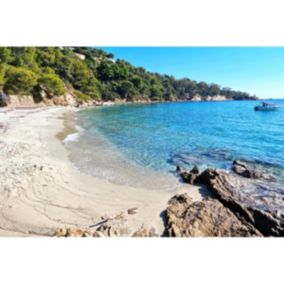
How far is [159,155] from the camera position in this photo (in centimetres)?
818

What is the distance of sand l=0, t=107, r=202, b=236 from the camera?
3502mm

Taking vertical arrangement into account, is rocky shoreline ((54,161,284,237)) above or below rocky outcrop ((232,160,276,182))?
above

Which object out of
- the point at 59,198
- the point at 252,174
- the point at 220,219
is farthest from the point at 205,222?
the point at 252,174

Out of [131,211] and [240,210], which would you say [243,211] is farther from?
[131,211]

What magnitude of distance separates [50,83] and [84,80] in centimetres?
1186

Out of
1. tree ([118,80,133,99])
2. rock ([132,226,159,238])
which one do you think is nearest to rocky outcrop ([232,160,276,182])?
rock ([132,226,159,238])

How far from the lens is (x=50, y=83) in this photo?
84.2ft

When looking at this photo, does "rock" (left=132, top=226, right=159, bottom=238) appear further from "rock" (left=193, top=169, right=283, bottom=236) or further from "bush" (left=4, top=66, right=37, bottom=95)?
"bush" (left=4, top=66, right=37, bottom=95)

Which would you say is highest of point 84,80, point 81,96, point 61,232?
point 84,80

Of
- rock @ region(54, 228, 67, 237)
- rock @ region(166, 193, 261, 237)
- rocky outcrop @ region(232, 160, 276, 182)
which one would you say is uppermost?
rock @ region(54, 228, 67, 237)

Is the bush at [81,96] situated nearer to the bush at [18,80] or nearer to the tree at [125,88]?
the tree at [125,88]
